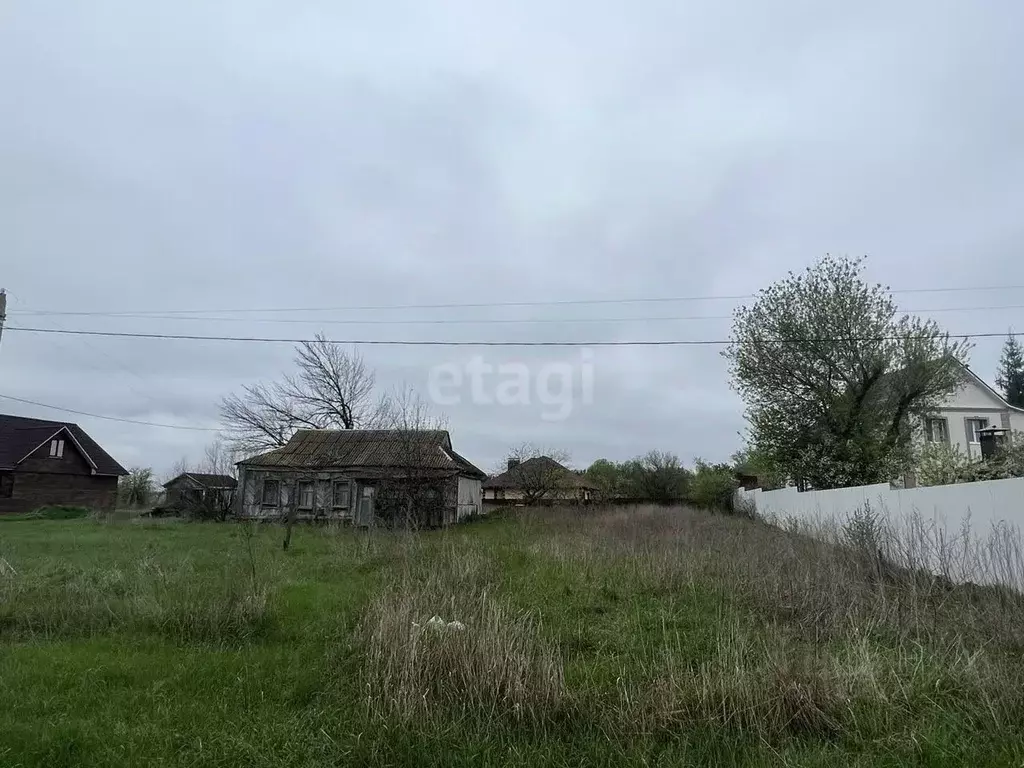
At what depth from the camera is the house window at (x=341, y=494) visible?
25562mm

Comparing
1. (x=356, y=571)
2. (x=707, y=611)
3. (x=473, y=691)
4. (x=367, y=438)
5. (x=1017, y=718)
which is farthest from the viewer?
(x=367, y=438)

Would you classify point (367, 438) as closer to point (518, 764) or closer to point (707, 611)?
point (707, 611)

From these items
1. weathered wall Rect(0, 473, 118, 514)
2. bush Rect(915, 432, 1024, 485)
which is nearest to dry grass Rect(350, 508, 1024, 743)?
bush Rect(915, 432, 1024, 485)

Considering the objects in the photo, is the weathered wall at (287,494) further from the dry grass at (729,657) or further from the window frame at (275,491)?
the dry grass at (729,657)

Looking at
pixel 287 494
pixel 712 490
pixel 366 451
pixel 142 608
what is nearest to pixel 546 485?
pixel 712 490

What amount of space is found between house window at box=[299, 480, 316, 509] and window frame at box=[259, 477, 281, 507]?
0.98 meters

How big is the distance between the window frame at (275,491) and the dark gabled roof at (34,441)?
14090 mm

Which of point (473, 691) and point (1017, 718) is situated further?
point (473, 691)

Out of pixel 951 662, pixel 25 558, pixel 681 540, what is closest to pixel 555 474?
pixel 681 540

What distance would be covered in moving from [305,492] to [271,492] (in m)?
1.61

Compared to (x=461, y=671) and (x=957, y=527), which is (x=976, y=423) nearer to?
(x=957, y=527)

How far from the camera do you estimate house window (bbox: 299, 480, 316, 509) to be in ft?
85.4

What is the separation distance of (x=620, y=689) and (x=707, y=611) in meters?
2.80

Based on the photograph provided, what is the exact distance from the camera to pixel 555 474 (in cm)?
3203
